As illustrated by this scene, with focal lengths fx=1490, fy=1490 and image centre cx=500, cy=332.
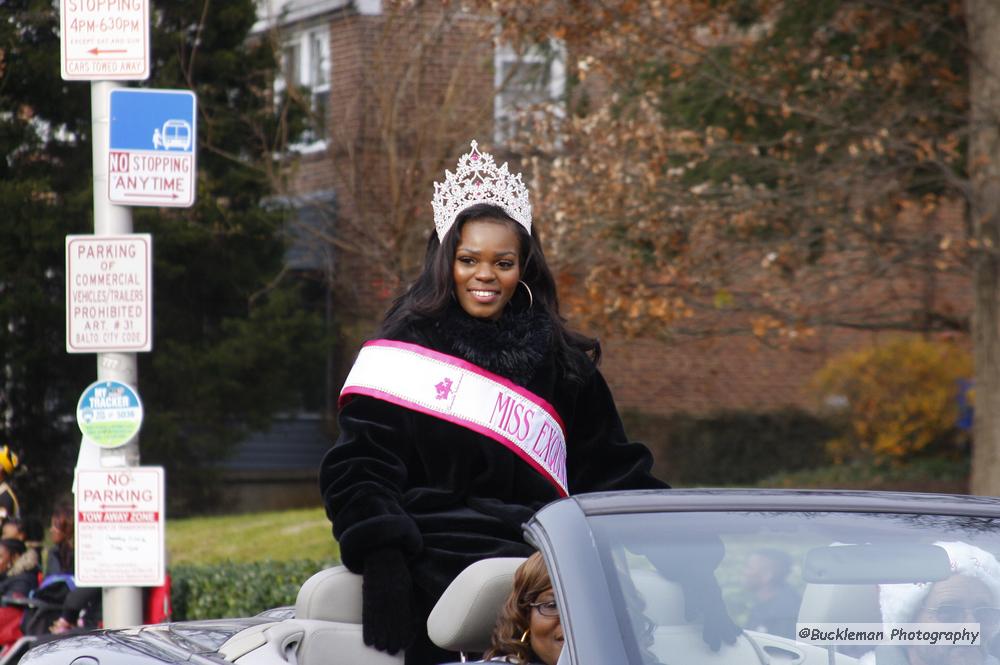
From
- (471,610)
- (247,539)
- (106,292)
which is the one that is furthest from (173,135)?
(247,539)

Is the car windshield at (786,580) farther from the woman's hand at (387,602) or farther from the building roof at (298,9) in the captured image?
the building roof at (298,9)

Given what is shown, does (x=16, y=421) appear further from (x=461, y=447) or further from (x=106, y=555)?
(x=461, y=447)

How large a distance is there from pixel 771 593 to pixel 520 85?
10.8 m

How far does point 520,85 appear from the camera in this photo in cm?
1315

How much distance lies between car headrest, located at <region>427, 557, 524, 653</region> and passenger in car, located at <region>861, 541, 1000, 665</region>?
906 millimetres

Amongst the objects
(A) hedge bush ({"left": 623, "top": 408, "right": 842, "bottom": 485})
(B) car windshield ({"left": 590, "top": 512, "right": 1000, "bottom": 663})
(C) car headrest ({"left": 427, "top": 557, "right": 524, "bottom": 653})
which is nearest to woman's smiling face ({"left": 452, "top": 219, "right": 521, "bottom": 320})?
(C) car headrest ({"left": 427, "top": 557, "right": 524, "bottom": 653})

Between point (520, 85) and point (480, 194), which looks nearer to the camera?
point (480, 194)

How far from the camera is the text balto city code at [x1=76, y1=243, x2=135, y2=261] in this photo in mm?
6594

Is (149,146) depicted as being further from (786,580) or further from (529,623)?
(786,580)

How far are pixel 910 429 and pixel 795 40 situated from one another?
25.2 ft

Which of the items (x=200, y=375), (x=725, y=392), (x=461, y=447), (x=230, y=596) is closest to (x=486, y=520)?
(x=461, y=447)

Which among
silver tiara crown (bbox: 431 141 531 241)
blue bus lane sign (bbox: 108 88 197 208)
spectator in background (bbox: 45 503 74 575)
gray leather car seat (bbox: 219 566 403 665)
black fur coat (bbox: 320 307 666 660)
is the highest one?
blue bus lane sign (bbox: 108 88 197 208)

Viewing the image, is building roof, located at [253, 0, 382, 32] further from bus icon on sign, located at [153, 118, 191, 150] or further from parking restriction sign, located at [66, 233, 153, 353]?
parking restriction sign, located at [66, 233, 153, 353]

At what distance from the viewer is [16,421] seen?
496 inches
